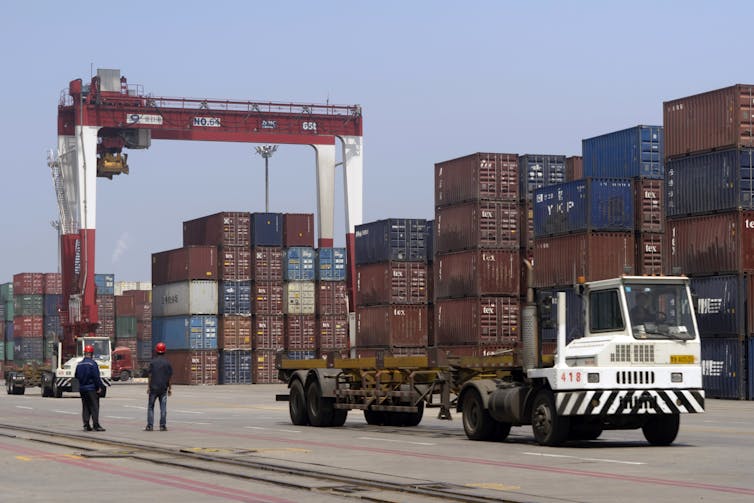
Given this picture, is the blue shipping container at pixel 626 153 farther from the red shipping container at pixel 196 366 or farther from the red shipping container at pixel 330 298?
the red shipping container at pixel 196 366

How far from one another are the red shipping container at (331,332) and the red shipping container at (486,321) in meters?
26.8

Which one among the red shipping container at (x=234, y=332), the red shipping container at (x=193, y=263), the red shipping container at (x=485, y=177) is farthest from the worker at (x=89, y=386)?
the red shipping container at (x=234, y=332)

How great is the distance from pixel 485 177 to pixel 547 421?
1446 inches

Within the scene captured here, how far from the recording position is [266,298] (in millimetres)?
84500

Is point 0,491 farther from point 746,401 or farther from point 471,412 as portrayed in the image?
point 746,401

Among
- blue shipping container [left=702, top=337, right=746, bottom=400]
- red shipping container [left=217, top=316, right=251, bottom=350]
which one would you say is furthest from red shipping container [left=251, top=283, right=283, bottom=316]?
blue shipping container [left=702, top=337, right=746, bottom=400]

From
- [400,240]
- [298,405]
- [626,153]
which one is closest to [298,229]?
[400,240]

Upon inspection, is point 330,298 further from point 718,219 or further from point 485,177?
point 718,219

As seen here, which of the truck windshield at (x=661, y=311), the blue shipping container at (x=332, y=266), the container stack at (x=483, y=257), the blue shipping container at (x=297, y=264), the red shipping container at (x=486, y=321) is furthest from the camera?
the blue shipping container at (x=332, y=266)

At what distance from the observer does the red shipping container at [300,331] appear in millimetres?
85312

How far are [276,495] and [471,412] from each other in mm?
10111

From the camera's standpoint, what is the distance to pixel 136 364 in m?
118

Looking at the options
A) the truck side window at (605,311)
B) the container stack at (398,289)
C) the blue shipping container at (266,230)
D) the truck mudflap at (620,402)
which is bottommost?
the truck mudflap at (620,402)

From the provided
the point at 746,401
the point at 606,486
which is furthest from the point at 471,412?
the point at 746,401
